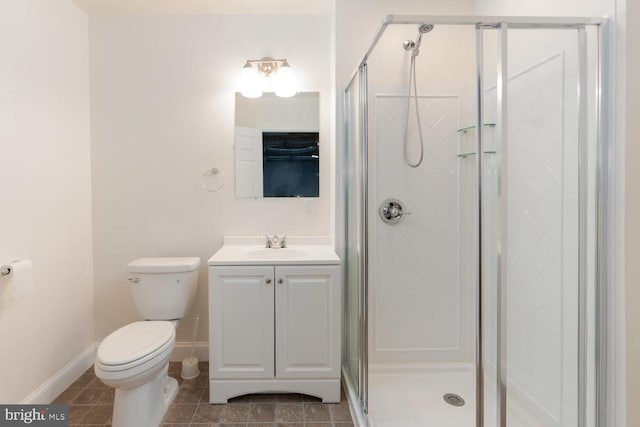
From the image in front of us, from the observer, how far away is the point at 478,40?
3.50ft

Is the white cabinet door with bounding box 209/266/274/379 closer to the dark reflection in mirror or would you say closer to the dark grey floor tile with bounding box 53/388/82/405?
the dark reflection in mirror

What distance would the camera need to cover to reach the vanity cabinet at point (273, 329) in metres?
1.94

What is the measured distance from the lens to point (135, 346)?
1.67 meters

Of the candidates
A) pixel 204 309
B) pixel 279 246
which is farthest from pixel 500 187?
pixel 204 309

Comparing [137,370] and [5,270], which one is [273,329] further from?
[5,270]

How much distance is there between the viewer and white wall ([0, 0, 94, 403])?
5.73ft

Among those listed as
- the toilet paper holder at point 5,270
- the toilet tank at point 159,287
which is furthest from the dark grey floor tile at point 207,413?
the toilet paper holder at point 5,270

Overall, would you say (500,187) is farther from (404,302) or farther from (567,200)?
(404,302)

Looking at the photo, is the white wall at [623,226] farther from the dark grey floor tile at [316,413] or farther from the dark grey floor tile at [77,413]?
the dark grey floor tile at [77,413]

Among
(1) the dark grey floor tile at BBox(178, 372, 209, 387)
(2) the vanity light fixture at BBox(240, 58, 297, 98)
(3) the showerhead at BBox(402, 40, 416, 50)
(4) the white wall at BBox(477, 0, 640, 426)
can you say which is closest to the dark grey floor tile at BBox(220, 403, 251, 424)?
(1) the dark grey floor tile at BBox(178, 372, 209, 387)

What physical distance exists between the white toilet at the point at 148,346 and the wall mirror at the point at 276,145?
69cm

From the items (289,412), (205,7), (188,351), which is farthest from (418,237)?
(205,7)

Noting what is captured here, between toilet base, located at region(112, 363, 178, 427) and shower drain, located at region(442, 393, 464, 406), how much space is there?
1574mm

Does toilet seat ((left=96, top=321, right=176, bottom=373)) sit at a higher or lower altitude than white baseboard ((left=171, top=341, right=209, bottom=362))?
higher
